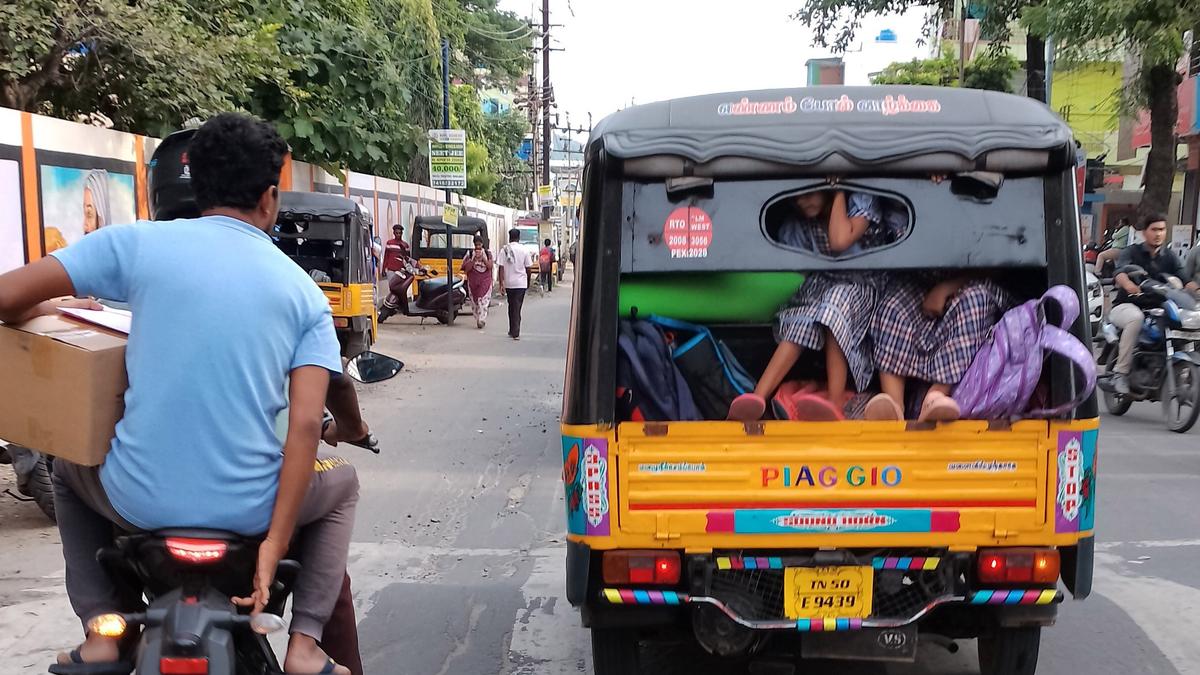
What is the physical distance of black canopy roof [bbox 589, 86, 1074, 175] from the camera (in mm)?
3697

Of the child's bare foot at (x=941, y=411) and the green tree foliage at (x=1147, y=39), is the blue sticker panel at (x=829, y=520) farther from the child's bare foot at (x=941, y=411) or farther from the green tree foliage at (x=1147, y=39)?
the green tree foliage at (x=1147, y=39)

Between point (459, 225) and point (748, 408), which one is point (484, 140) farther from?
point (748, 408)

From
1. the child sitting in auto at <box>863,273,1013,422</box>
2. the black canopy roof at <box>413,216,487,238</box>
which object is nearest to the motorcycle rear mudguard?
the child sitting in auto at <box>863,273,1013,422</box>

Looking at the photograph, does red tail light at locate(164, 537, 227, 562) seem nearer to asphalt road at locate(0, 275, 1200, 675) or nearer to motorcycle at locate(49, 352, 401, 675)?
motorcycle at locate(49, 352, 401, 675)

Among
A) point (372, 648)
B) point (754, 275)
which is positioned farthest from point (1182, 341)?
point (372, 648)

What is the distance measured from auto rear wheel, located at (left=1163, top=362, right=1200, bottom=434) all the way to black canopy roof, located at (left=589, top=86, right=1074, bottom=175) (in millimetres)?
6123

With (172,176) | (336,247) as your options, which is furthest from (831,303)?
(336,247)

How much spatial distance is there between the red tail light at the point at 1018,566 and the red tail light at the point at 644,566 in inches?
39.3

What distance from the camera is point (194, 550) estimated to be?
255cm

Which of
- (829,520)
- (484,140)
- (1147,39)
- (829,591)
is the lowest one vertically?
(829,591)

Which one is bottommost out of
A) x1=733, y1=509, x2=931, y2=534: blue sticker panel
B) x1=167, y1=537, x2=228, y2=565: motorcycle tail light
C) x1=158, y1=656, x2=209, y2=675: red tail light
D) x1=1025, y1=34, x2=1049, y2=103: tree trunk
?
x1=158, y1=656, x2=209, y2=675: red tail light

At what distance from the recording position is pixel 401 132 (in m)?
22.5

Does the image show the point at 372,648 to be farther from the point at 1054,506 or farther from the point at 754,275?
the point at 1054,506

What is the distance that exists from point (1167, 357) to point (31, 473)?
334 inches
